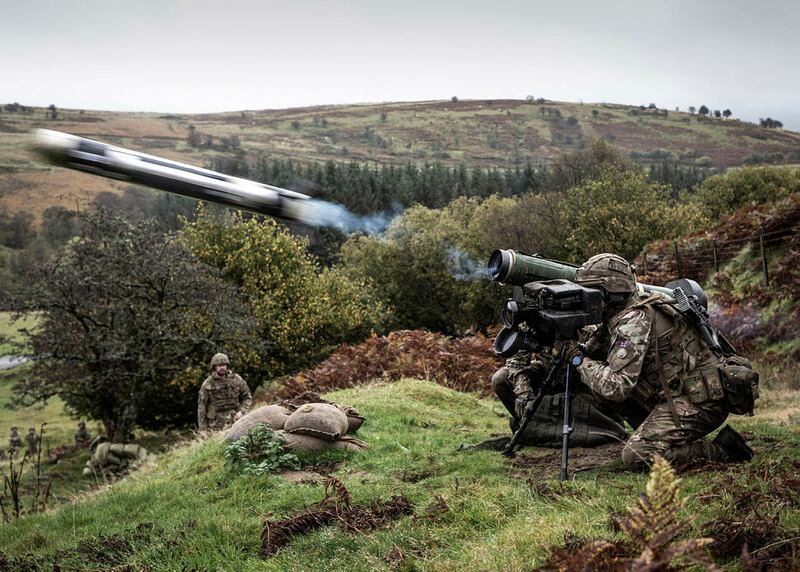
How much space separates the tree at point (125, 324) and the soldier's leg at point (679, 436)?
2002cm

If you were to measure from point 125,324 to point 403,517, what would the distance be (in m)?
21.2

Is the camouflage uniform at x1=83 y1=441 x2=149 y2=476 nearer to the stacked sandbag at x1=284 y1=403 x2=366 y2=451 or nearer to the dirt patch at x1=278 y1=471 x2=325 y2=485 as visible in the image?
the stacked sandbag at x1=284 y1=403 x2=366 y2=451

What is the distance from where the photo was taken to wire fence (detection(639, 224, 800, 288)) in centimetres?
2020

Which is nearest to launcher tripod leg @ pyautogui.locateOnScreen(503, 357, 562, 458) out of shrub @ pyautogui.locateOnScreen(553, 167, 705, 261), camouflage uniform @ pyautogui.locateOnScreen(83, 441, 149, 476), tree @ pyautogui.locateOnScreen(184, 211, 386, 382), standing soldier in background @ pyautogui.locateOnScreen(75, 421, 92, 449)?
camouflage uniform @ pyautogui.locateOnScreen(83, 441, 149, 476)

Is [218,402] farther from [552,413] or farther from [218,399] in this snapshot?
[552,413]

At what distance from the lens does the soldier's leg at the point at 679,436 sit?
739 cm

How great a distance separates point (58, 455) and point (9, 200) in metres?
112

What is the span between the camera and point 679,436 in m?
7.45

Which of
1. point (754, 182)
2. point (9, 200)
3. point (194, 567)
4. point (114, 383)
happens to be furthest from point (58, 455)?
point (9, 200)

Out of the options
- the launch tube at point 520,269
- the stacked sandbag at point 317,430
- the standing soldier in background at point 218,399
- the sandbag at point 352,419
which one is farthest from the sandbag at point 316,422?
the standing soldier in background at point 218,399

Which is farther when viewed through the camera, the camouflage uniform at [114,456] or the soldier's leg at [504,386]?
the camouflage uniform at [114,456]

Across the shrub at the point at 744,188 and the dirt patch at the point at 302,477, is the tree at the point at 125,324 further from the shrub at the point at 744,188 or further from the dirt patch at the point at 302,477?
the shrub at the point at 744,188

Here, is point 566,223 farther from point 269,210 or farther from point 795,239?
point 269,210

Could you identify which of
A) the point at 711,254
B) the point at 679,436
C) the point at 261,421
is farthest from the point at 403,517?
the point at 711,254
